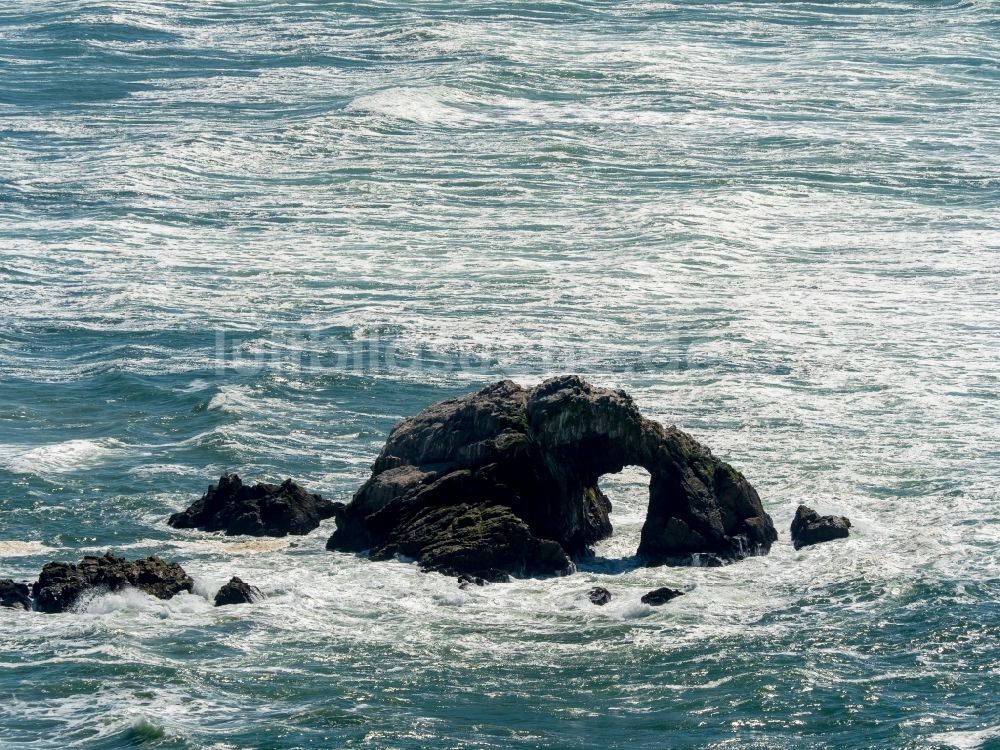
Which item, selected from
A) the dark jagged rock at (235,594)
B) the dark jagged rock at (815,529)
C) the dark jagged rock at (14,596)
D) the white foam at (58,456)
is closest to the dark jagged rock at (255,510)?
the dark jagged rock at (235,594)

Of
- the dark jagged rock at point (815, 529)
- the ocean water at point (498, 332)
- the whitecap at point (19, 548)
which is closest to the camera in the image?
the ocean water at point (498, 332)

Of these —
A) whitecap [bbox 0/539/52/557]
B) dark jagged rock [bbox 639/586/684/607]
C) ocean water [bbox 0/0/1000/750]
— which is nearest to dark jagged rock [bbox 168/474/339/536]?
ocean water [bbox 0/0/1000/750]

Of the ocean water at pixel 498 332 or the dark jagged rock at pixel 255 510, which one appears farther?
the dark jagged rock at pixel 255 510

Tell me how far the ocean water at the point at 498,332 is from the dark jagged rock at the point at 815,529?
0.60m

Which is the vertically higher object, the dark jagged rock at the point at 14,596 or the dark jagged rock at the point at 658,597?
the dark jagged rock at the point at 14,596

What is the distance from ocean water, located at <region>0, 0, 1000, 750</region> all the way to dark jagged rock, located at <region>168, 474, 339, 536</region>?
0.56 metres

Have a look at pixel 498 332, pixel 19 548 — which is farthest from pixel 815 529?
pixel 498 332

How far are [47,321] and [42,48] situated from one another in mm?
43297

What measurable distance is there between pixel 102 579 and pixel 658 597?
8.86 m

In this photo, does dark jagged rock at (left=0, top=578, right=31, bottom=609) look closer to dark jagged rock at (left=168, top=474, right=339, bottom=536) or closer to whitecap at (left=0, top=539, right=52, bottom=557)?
whitecap at (left=0, top=539, right=52, bottom=557)

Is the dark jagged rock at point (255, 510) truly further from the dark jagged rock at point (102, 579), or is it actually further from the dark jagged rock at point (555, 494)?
the dark jagged rock at point (102, 579)

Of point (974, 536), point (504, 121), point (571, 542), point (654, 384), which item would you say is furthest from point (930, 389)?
point (504, 121)

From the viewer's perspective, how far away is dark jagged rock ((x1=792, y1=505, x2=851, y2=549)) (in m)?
29.8

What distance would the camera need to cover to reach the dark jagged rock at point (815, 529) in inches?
1175
